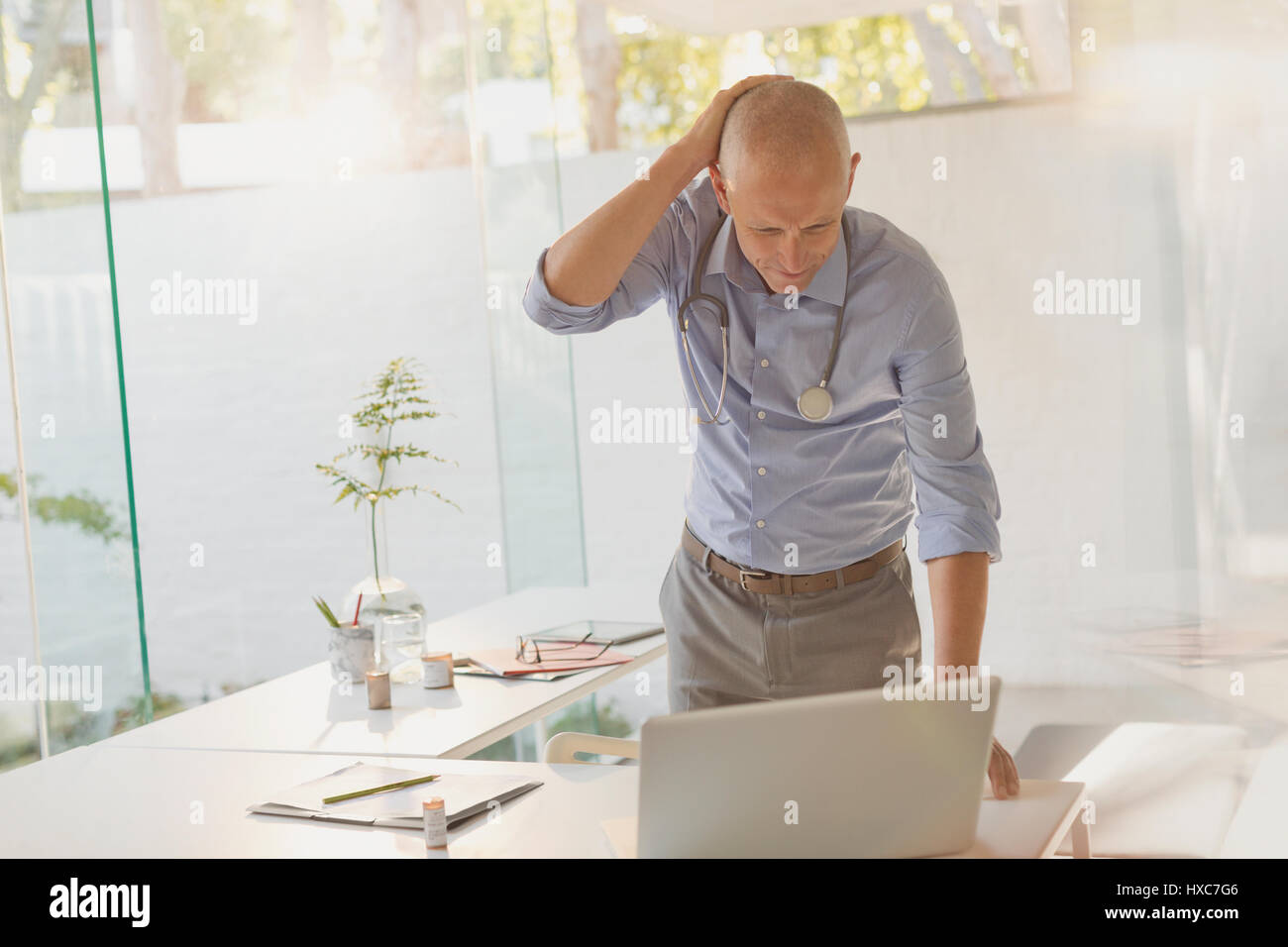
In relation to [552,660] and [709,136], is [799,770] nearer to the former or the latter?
[709,136]

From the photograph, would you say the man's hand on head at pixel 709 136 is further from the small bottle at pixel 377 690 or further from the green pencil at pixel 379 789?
the small bottle at pixel 377 690

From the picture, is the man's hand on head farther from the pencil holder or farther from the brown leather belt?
the pencil holder

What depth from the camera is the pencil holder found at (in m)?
2.52

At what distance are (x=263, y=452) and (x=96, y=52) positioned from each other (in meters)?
3.08

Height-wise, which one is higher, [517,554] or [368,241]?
[368,241]

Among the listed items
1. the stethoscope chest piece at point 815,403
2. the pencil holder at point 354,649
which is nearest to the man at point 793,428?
the stethoscope chest piece at point 815,403

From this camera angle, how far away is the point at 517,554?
14.0 ft

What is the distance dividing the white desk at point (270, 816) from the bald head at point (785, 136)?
0.79 m

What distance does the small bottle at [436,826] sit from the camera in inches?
58.8

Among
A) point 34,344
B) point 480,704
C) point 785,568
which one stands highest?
point 34,344

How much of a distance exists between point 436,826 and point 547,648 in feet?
4.17

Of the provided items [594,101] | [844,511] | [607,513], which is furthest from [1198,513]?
[594,101]
